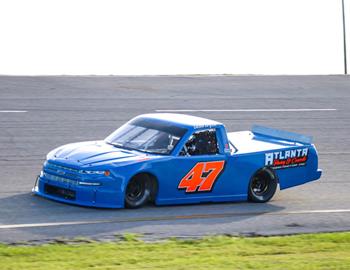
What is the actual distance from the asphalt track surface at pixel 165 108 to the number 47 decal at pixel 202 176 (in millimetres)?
291

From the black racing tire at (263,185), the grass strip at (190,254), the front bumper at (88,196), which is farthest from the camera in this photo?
the black racing tire at (263,185)

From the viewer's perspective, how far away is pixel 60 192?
1328 centimetres

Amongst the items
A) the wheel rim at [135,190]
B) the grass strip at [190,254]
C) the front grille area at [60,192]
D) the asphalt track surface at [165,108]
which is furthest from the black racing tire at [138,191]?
the grass strip at [190,254]

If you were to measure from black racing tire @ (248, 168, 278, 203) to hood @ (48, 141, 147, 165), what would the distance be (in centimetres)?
194

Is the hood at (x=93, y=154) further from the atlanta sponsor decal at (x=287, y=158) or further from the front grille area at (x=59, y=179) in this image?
the atlanta sponsor decal at (x=287, y=158)

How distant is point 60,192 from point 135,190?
1.01m

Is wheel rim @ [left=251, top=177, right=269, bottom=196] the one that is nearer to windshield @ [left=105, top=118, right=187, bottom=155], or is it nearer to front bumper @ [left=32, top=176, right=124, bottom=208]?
windshield @ [left=105, top=118, right=187, bottom=155]

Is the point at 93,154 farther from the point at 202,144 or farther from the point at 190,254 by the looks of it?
the point at 190,254

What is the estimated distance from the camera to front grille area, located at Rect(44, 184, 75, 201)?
1312 centimetres

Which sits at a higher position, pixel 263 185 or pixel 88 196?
pixel 263 185

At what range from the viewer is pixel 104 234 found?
1174 cm

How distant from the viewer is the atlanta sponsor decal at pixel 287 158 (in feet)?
47.7

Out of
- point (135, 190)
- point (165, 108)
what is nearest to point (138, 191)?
point (135, 190)

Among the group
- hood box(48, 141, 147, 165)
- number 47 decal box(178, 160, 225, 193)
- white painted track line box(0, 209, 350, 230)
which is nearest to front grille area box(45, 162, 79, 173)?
hood box(48, 141, 147, 165)
